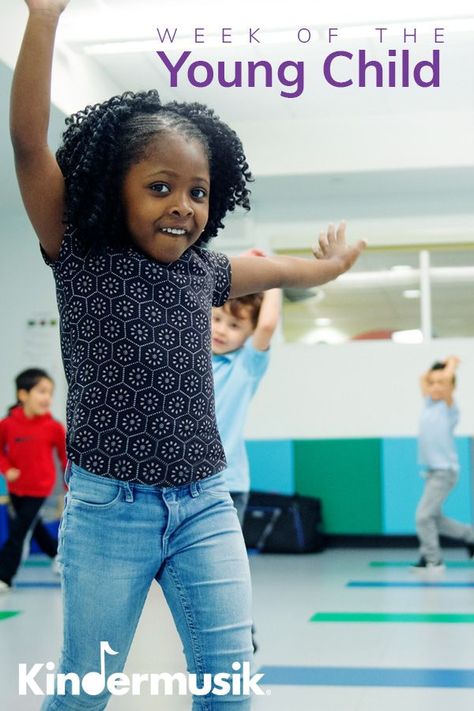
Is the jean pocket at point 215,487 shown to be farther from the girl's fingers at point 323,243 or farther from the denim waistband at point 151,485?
the girl's fingers at point 323,243

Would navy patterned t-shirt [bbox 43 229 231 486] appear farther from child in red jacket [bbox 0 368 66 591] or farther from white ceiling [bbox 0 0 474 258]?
child in red jacket [bbox 0 368 66 591]

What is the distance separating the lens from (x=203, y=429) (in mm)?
1718

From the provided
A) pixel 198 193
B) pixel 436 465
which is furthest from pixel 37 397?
pixel 198 193

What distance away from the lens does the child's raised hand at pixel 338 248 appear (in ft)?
6.97

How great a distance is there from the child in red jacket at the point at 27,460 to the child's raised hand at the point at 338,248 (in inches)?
179

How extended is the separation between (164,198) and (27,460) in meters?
5.10

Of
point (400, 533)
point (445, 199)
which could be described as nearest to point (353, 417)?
point (400, 533)

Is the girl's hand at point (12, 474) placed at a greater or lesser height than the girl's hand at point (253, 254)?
lesser

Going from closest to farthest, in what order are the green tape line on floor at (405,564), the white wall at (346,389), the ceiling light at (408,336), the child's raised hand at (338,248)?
the child's raised hand at (338,248), the green tape line on floor at (405,564), the white wall at (346,389), the ceiling light at (408,336)

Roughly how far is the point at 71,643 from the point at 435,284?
8021 millimetres

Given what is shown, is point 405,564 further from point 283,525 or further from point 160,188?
point 160,188

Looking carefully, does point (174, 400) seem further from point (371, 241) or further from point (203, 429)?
point (371, 241)

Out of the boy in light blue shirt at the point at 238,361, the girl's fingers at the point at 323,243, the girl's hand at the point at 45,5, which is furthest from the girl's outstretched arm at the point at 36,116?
the boy in light blue shirt at the point at 238,361

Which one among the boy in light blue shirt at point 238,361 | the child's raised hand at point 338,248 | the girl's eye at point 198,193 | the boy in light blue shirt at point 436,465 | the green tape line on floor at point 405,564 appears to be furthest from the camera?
the green tape line on floor at point 405,564
